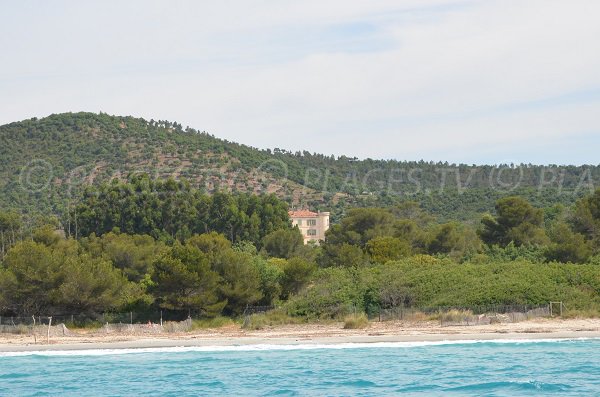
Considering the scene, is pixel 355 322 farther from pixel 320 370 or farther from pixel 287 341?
pixel 320 370

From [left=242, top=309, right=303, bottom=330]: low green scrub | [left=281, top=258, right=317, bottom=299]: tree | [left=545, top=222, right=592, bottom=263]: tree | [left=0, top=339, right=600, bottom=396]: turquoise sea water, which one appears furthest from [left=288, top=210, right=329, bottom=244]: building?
[left=0, top=339, right=600, bottom=396]: turquoise sea water

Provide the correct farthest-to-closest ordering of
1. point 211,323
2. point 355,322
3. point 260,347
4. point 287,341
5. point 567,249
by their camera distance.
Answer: point 567,249
point 211,323
point 355,322
point 287,341
point 260,347

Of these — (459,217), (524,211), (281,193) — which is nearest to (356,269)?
(524,211)

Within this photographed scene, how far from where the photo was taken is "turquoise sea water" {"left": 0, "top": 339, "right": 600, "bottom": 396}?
3009 cm

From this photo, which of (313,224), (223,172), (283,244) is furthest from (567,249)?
(223,172)

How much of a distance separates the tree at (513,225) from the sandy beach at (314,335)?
2086cm

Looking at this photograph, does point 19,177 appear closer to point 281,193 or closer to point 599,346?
point 281,193

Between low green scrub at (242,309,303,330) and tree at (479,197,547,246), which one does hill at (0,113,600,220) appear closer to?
tree at (479,197,547,246)

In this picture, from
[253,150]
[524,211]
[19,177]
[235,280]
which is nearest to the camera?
[235,280]

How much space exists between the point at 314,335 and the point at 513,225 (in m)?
26.5

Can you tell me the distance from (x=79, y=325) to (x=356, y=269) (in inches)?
527

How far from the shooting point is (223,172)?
117 meters

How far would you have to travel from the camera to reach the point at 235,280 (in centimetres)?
4466

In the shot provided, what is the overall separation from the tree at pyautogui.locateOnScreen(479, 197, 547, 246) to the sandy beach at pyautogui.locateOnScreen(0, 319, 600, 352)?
20864 mm
